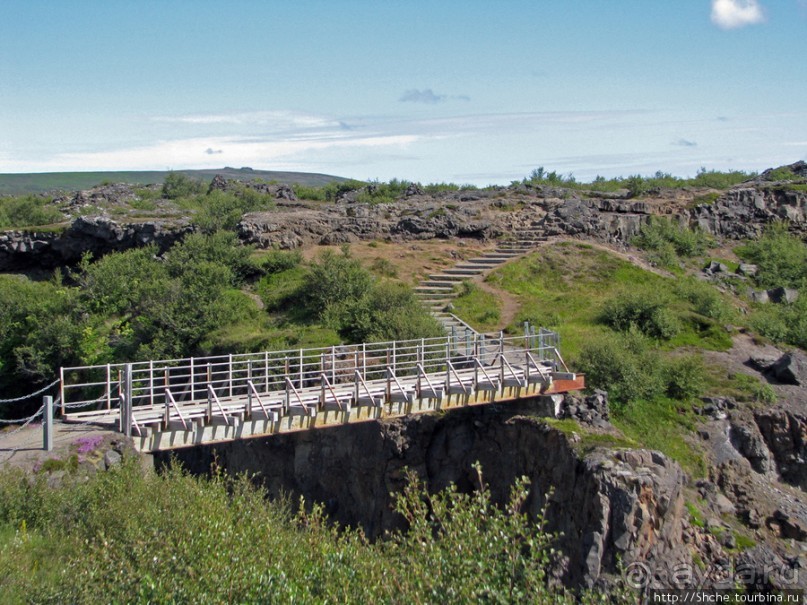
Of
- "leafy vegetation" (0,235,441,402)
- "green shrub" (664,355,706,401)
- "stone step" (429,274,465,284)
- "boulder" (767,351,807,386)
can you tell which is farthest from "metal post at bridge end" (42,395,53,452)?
"stone step" (429,274,465,284)

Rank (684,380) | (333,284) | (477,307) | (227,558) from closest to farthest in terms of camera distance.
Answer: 1. (227,558)
2. (684,380)
3. (333,284)
4. (477,307)

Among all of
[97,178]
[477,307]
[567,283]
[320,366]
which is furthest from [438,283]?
[97,178]

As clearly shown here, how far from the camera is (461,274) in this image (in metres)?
37.6

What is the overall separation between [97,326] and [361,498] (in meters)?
15.1

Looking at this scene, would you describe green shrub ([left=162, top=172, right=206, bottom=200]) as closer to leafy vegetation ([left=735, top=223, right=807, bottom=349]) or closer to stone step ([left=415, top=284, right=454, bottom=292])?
stone step ([left=415, top=284, right=454, bottom=292])

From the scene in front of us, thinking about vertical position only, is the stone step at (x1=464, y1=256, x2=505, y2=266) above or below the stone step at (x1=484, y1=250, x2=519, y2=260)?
below

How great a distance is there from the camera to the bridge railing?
19812 millimetres

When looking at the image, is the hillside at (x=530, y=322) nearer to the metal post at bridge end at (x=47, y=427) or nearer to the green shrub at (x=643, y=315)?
the green shrub at (x=643, y=315)

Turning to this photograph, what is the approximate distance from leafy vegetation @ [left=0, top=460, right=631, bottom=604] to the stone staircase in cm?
1647

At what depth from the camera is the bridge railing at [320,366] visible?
1981 centimetres

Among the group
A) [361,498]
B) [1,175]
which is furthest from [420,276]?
[1,175]

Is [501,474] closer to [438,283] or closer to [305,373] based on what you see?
[305,373]

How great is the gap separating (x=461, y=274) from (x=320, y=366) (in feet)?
44.4

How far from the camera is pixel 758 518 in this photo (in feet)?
61.3
